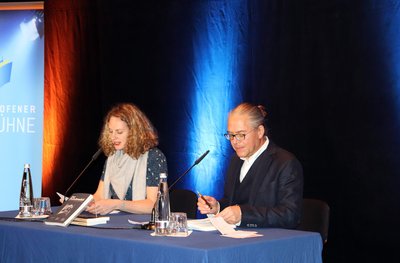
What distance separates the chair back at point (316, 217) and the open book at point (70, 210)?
115cm

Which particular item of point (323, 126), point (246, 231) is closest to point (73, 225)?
point (246, 231)

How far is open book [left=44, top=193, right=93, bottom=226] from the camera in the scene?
3.29 meters

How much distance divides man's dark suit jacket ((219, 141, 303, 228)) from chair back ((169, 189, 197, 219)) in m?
0.47

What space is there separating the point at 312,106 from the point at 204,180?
4.00 ft

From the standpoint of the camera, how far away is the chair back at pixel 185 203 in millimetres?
4234

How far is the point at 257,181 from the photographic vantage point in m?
3.58

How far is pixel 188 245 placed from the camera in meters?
2.66

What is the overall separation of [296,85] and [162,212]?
2.06 meters

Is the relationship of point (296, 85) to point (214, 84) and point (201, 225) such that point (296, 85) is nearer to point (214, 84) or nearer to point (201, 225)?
point (214, 84)

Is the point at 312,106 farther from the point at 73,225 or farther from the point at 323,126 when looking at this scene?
the point at 73,225

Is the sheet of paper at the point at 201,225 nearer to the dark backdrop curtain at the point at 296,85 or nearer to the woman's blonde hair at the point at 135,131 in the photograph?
the woman's blonde hair at the point at 135,131

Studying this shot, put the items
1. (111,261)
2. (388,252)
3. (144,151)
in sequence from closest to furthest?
(111,261) < (144,151) < (388,252)

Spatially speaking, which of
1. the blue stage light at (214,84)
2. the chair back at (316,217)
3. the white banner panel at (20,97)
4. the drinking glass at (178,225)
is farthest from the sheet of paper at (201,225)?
the white banner panel at (20,97)

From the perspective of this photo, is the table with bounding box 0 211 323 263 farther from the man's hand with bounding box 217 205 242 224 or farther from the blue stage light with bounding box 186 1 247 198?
the blue stage light with bounding box 186 1 247 198
